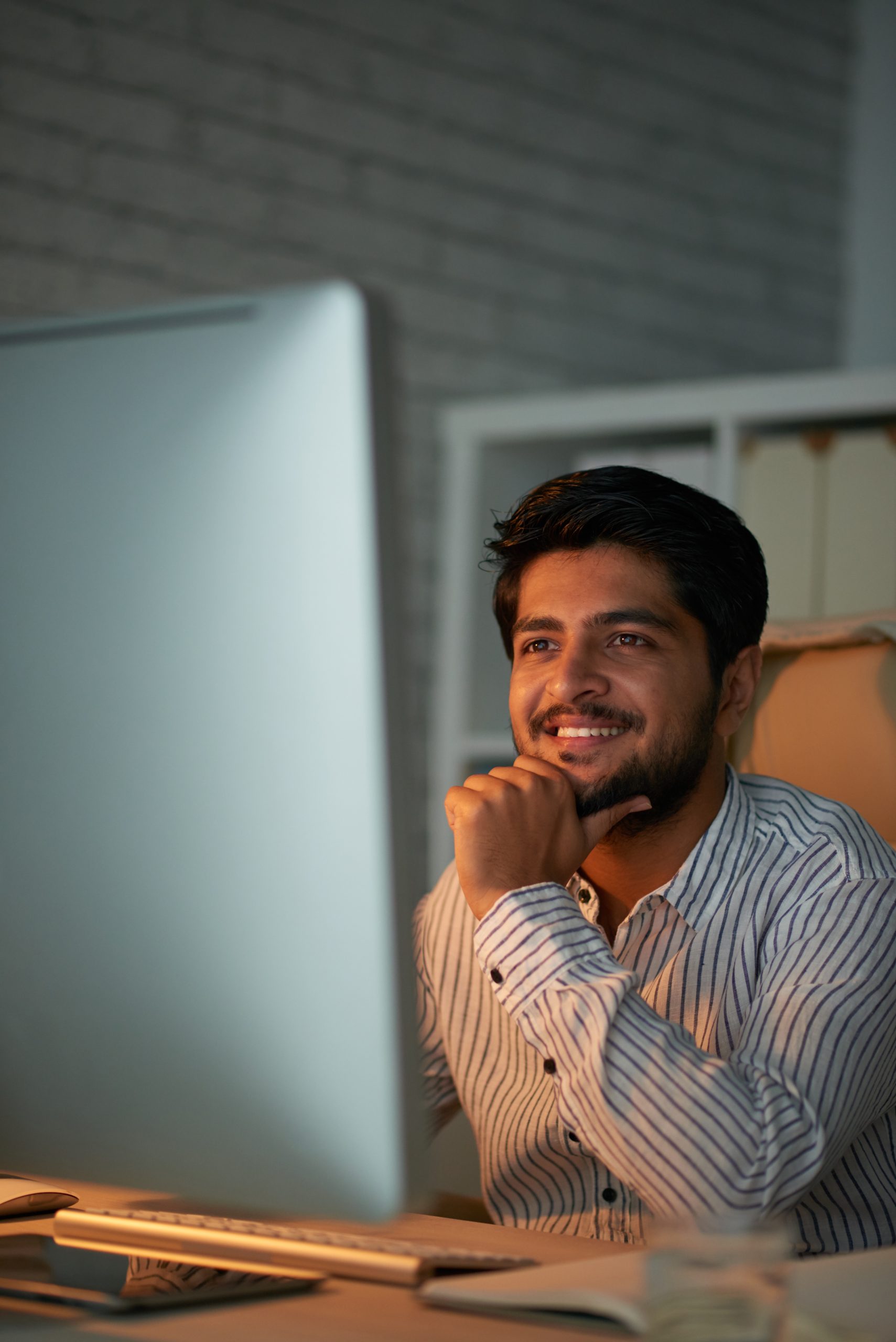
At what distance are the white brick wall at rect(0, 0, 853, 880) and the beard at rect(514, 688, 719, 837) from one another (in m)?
1.36

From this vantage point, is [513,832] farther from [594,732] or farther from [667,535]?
[667,535]

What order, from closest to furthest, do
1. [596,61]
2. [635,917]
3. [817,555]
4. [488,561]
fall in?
[635,917]
[488,561]
[817,555]
[596,61]

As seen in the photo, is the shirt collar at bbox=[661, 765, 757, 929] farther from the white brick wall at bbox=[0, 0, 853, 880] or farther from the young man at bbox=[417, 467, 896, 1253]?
the white brick wall at bbox=[0, 0, 853, 880]

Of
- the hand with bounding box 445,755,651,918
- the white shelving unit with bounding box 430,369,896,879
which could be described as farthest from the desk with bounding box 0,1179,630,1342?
the white shelving unit with bounding box 430,369,896,879

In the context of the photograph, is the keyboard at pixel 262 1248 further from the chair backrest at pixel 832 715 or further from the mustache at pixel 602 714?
the chair backrest at pixel 832 715

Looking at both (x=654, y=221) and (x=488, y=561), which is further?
(x=654, y=221)

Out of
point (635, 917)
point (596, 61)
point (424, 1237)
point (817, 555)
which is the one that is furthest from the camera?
point (596, 61)

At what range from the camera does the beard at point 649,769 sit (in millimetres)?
1200

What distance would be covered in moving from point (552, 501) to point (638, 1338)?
34.0 inches

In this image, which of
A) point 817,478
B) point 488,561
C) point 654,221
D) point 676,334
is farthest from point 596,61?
point 488,561

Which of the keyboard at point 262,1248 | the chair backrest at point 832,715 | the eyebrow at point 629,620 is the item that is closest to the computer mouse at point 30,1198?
the keyboard at point 262,1248

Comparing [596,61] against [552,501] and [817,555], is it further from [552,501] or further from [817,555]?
[552,501]

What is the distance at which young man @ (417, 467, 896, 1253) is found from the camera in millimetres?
872

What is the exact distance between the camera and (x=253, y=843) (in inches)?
20.7
